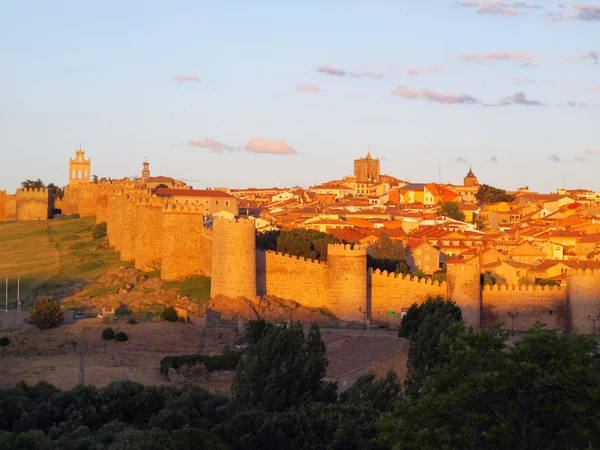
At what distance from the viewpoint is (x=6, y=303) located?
47281 millimetres

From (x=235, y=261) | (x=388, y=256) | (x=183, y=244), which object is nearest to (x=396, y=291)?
(x=235, y=261)

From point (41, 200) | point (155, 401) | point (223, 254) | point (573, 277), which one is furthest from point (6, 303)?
point (41, 200)

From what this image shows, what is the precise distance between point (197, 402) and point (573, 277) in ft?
58.0

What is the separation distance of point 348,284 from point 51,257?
19.0m

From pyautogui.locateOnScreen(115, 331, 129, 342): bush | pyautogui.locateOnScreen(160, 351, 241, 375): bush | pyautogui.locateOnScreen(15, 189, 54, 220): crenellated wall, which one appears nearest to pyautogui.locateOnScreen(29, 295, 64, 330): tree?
pyautogui.locateOnScreen(115, 331, 129, 342): bush

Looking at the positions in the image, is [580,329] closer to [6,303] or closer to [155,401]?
[155,401]

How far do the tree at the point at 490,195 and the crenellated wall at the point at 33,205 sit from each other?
35.8 metres

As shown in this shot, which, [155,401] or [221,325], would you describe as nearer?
[155,401]

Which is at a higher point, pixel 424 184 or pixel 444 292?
pixel 424 184

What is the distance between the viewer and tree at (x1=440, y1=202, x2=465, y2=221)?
86981 mm

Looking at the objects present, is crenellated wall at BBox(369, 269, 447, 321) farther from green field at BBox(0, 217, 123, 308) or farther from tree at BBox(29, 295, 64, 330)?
green field at BBox(0, 217, 123, 308)

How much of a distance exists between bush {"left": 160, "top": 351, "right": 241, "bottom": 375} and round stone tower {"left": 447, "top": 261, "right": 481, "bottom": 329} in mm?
8551

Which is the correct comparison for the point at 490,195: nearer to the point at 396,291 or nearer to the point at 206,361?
the point at 396,291

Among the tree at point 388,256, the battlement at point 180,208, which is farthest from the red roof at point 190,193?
the battlement at point 180,208
